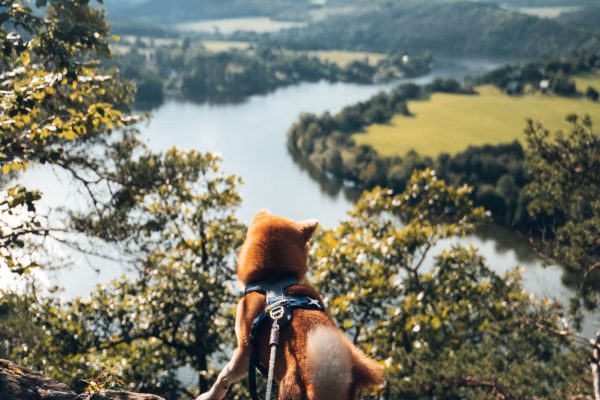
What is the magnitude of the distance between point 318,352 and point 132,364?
32.4 feet

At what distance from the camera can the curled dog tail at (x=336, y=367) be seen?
183 inches

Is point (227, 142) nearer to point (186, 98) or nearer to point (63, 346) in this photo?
point (186, 98)

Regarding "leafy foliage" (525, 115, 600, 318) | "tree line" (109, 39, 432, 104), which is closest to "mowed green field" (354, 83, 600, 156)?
"tree line" (109, 39, 432, 104)

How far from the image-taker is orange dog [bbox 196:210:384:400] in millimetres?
4707

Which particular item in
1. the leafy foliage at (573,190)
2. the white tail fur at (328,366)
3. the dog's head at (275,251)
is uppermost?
the dog's head at (275,251)

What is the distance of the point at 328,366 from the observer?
470 cm

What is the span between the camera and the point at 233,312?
513 inches

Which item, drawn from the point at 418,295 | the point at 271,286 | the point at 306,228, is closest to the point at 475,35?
the point at 418,295

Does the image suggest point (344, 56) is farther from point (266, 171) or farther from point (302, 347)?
point (302, 347)

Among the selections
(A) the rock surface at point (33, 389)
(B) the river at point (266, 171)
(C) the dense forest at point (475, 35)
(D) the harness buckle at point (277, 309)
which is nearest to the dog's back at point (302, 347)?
(D) the harness buckle at point (277, 309)

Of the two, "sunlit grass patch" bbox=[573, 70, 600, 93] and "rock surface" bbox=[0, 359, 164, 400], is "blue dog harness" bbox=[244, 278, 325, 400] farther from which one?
"sunlit grass patch" bbox=[573, 70, 600, 93]

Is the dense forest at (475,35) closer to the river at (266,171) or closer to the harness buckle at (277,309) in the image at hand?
the river at (266,171)

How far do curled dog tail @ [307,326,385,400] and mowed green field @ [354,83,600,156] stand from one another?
87238mm

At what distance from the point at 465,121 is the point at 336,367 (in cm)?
10819
